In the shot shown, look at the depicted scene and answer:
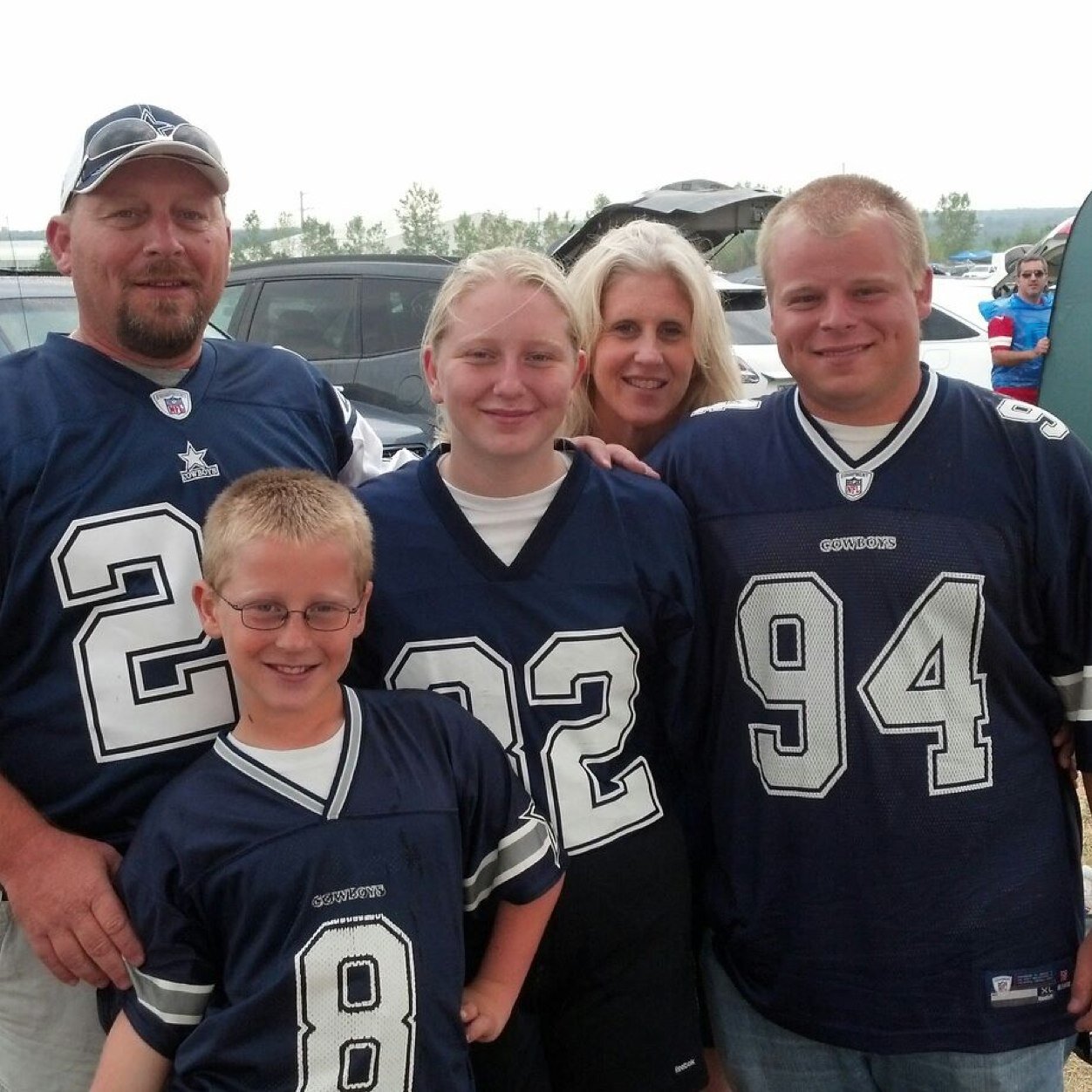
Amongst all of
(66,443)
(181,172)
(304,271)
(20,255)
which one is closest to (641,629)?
(66,443)

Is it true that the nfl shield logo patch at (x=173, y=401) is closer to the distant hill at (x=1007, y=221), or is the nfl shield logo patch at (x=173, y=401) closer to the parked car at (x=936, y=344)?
the parked car at (x=936, y=344)

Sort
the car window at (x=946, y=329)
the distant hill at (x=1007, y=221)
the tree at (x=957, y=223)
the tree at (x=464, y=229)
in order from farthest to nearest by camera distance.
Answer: the distant hill at (x=1007, y=221) < the tree at (x=957, y=223) < the tree at (x=464, y=229) < the car window at (x=946, y=329)

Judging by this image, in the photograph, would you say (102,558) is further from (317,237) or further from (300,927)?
(317,237)

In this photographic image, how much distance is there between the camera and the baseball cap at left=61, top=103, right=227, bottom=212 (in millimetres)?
2100

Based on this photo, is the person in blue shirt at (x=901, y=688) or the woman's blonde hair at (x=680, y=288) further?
the woman's blonde hair at (x=680, y=288)

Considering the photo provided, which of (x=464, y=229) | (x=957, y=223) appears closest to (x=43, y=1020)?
(x=464, y=229)

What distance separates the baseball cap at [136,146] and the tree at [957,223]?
2169 inches

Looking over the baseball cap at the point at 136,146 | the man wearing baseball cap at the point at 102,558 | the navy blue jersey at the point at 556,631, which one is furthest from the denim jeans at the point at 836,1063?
the baseball cap at the point at 136,146

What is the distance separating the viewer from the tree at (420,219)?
27031 millimetres

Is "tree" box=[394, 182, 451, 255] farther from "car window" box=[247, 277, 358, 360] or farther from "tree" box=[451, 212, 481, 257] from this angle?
"car window" box=[247, 277, 358, 360]

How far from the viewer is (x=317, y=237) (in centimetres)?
2622

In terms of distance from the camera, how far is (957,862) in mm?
2096

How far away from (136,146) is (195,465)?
591mm

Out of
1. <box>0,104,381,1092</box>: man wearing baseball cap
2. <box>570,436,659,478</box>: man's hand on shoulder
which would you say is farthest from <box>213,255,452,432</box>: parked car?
<box>0,104,381,1092</box>: man wearing baseball cap
